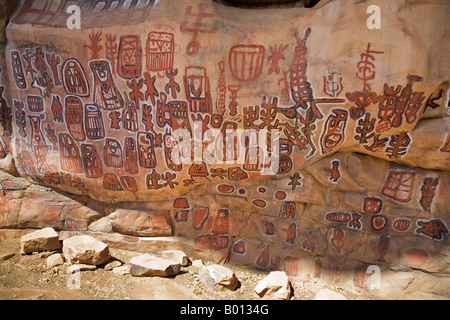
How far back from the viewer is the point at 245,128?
356 centimetres

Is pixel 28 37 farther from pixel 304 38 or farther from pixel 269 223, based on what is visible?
pixel 269 223

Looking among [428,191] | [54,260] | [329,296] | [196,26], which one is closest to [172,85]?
[196,26]

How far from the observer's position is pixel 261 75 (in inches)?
135

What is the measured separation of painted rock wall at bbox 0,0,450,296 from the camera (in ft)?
10.4

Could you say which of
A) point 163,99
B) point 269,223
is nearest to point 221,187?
point 269,223

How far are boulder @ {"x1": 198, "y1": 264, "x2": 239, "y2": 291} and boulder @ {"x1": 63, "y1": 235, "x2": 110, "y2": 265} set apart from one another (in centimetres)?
110

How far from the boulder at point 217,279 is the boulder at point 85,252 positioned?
1.10m

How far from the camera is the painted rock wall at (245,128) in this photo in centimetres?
318

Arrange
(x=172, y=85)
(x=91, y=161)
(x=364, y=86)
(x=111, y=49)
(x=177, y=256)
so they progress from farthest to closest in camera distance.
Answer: (x=91, y=161), (x=177, y=256), (x=111, y=49), (x=172, y=85), (x=364, y=86)

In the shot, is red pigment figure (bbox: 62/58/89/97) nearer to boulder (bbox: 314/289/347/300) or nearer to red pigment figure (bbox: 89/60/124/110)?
red pigment figure (bbox: 89/60/124/110)

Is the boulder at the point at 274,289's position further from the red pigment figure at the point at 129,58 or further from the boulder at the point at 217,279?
the red pigment figure at the point at 129,58

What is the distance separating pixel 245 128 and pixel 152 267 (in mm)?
1730

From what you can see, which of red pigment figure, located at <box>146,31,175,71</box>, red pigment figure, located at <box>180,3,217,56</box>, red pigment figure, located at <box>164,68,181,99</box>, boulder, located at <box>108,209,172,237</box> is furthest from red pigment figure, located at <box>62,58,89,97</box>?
boulder, located at <box>108,209,172,237</box>

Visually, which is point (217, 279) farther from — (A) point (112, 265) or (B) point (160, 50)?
(B) point (160, 50)
